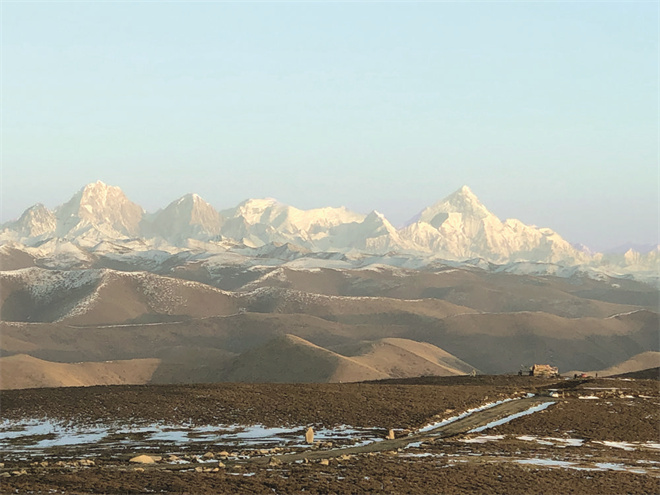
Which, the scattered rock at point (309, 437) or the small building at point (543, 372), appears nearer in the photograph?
the scattered rock at point (309, 437)

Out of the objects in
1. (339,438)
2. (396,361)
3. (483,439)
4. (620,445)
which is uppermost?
(396,361)

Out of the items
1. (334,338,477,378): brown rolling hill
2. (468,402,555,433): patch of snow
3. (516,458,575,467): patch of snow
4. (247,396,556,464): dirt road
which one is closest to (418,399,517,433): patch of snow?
(247,396,556,464): dirt road

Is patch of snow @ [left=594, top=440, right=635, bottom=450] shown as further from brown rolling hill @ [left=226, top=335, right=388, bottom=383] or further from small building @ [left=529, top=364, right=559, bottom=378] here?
brown rolling hill @ [left=226, top=335, right=388, bottom=383]

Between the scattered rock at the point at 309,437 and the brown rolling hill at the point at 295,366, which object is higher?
the brown rolling hill at the point at 295,366

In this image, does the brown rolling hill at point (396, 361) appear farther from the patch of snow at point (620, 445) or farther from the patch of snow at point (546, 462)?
the patch of snow at point (546, 462)

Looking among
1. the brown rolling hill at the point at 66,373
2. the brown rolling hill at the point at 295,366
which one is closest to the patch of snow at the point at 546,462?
the brown rolling hill at the point at 295,366

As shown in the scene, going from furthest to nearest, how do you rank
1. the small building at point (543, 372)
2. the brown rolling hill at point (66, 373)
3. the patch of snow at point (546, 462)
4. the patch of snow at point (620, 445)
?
the brown rolling hill at point (66, 373), the small building at point (543, 372), the patch of snow at point (620, 445), the patch of snow at point (546, 462)

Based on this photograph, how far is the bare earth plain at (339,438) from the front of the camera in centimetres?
3941

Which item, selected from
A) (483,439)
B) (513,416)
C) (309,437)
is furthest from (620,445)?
(309,437)

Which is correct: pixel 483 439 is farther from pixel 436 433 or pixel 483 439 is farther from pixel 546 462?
pixel 546 462

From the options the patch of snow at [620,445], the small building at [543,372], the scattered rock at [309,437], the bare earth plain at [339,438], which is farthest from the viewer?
the small building at [543,372]

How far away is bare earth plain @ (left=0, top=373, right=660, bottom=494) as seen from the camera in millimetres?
39406

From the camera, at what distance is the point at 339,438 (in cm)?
5466

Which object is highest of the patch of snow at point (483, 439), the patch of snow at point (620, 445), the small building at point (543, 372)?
the small building at point (543, 372)
